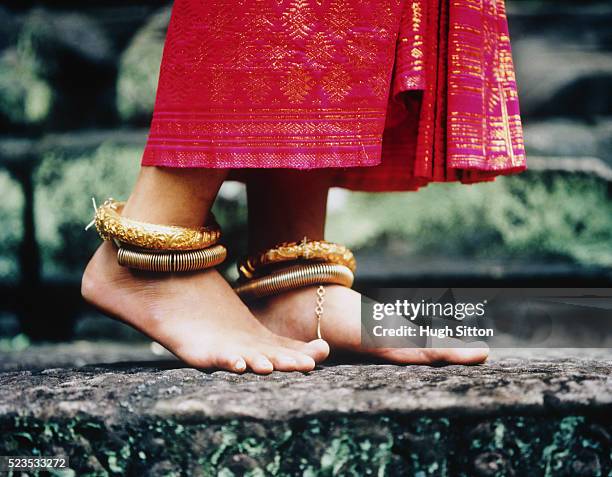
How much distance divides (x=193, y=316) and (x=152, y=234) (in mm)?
114

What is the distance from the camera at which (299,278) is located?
0.85 meters

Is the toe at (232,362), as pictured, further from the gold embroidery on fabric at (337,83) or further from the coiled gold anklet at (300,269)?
the gold embroidery on fabric at (337,83)

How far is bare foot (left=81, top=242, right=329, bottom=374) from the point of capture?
2.40 ft

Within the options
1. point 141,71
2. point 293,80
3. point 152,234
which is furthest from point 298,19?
point 141,71

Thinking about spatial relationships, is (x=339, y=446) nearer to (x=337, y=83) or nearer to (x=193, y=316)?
(x=193, y=316)

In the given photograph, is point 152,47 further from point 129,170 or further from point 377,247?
point 377,247

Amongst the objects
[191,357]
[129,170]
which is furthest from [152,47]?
[191,357]

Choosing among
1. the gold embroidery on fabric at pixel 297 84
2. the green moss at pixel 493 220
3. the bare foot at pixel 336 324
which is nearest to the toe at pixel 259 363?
the bare foot at pixel 336 324

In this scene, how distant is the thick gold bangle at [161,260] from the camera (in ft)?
2.53

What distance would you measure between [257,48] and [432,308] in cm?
38

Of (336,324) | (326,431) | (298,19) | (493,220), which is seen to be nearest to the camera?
(326,431)

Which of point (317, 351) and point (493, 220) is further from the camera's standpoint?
point (493, 220)

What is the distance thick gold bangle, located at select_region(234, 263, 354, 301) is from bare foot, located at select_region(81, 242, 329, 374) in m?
0.05

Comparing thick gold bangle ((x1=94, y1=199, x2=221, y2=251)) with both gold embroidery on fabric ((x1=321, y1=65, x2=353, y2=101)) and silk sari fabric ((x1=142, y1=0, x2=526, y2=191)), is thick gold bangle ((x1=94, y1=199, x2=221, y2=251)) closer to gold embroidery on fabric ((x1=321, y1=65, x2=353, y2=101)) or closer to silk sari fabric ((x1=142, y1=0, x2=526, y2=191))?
silk sari fabric ((x1=142, y1=0, x2=526, y2=191))
